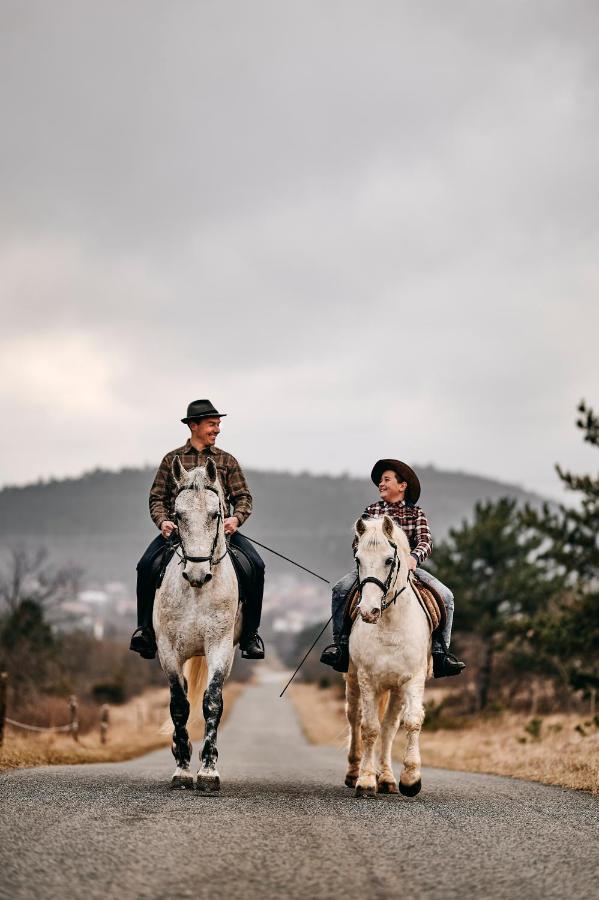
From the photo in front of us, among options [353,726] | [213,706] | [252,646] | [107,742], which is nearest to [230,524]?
[252,646]

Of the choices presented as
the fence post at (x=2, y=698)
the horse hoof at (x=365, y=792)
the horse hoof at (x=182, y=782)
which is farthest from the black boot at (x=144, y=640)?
the fence post at (x=2, y=698)

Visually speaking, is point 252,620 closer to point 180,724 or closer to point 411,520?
point 180,724

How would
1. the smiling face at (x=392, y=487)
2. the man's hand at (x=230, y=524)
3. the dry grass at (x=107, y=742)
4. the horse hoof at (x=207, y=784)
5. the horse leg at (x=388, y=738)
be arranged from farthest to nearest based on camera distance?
the dry grass at (x=107, y=742)
the smiling face at (x=392, y=487)
the horse leg at (x=388, y=738)
the man's hand at (x=230, y=524)
the horse hoof at (x=207, y=784)

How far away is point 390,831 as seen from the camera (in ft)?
24.8

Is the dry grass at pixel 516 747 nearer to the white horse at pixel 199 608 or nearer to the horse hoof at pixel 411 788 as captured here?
the horse hoof at pixel 411 788

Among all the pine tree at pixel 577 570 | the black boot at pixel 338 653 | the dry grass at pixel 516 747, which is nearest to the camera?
the black boot at pixel 338 653

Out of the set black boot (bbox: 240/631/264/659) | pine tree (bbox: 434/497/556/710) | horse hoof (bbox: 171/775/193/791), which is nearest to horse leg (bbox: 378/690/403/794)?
black boot (bbox: 240/631/264/659)

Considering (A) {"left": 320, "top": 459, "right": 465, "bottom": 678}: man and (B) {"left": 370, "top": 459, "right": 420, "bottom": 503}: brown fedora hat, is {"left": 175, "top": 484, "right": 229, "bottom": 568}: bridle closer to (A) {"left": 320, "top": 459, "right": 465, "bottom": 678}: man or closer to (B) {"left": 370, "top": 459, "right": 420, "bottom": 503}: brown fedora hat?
(A) {"left": 320, "top": 459, "right": 465, "bottom": 678}: man

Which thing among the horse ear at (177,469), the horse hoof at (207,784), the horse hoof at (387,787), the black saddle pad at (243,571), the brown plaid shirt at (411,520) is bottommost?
the horse hoof at (387,787)

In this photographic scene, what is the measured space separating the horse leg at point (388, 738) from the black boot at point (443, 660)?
0.57 meters

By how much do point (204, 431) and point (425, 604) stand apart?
3126 mm

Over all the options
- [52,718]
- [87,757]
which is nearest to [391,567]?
[87,757]

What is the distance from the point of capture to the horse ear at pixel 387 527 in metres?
10.5

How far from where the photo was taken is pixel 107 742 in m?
33.6
